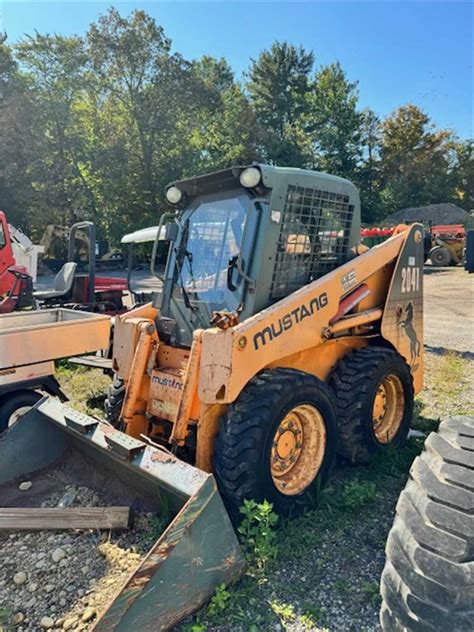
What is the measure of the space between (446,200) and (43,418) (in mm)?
39927

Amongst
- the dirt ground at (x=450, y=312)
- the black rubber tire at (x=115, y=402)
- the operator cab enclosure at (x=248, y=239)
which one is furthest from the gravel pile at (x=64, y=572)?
the dirt ground at (x=450, y=312)

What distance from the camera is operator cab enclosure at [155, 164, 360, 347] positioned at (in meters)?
3.24

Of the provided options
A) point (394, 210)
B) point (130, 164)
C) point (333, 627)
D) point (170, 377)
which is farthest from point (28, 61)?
point (333, 627)

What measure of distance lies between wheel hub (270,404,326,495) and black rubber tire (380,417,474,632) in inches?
50.0

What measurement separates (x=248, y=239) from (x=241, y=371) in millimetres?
1006

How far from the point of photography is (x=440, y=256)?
872 inches

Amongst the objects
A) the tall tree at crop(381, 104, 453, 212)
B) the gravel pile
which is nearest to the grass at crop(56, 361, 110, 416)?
the gravel pile

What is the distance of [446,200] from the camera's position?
37250 mm

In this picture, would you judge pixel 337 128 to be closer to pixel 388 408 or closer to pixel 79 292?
pixel 79 292

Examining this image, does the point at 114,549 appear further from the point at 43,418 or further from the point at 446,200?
the point at 446,200

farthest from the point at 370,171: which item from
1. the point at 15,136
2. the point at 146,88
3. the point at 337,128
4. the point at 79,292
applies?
the point at 79,292

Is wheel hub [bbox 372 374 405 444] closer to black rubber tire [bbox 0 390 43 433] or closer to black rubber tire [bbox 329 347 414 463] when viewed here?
black rubber tire [bbox 329 347 414 463]

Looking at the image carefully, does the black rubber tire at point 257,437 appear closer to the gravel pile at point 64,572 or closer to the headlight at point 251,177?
the gravel pile at point 64,572

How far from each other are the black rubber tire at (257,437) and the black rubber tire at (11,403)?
2291 millimetres
